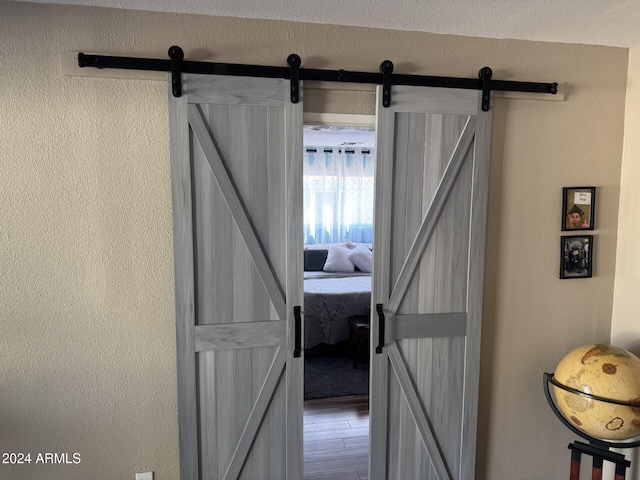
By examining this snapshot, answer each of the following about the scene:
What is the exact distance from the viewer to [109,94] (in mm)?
2123

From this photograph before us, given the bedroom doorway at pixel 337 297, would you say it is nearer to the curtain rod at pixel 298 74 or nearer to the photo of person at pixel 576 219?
the curtain rod at pixel 298 74

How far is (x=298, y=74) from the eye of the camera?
221 centimetres

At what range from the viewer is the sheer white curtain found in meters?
7.55

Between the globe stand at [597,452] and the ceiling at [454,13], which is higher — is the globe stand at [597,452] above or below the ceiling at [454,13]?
below

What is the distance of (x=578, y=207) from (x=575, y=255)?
28 centimetres

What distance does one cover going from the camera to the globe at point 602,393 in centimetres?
208

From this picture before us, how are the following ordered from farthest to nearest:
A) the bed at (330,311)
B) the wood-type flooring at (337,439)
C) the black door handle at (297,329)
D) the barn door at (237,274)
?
the bed at (330,311) → the wood-type flooring at (337,439) → the black door handle at (297,329) → the barn door at (237,274)

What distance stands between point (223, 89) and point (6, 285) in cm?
133

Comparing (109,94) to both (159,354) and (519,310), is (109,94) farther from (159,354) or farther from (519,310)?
(519,310)

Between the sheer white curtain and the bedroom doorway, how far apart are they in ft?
0.05

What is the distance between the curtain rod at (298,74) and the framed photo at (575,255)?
2.73ft

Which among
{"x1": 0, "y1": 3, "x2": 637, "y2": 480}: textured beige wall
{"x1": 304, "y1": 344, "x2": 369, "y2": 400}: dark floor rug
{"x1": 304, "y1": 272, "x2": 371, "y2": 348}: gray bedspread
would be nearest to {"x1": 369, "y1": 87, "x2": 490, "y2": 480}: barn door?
{"x1": 0, "y1": 3, "x2": 637, "y2": 480}: textured beige wall

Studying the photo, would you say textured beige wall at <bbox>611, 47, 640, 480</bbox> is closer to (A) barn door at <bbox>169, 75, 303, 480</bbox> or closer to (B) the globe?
(B) the globe

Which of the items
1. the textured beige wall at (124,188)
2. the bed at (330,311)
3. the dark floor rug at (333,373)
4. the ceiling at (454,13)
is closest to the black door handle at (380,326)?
the textured beige wall at (124,188)
